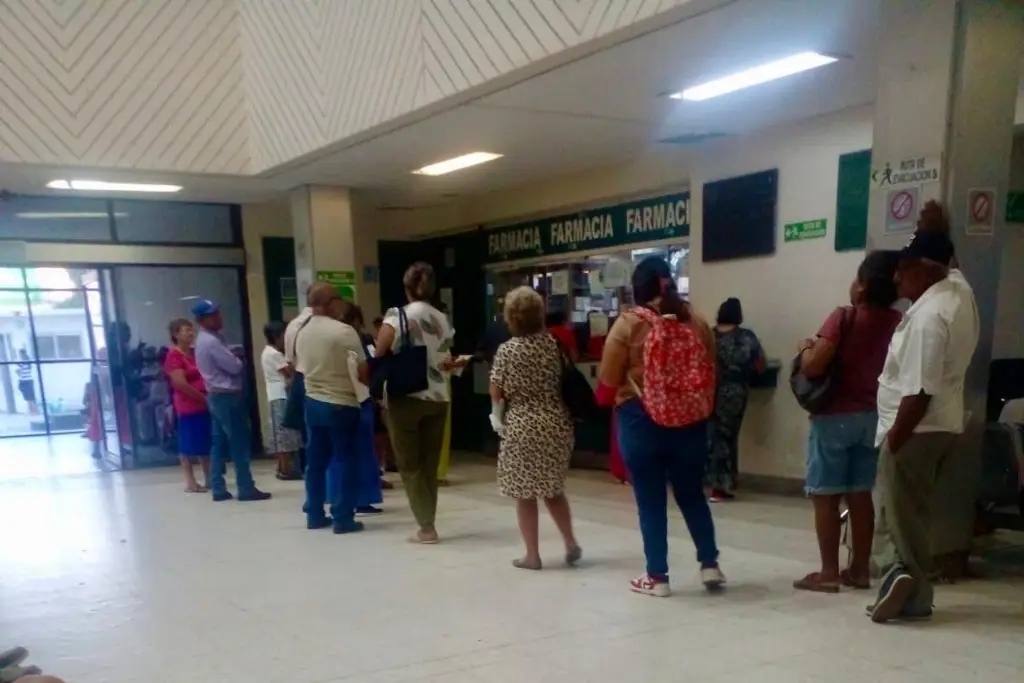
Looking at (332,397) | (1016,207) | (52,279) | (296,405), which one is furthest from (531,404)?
(52,279)

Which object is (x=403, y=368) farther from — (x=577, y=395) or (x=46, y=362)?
(x=46, y=362)

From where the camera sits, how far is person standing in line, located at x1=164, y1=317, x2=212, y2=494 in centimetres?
619

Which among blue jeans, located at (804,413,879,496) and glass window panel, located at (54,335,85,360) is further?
glass window panel, located at (54,335,85,360)

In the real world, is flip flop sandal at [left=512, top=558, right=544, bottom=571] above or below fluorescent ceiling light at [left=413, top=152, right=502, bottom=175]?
below

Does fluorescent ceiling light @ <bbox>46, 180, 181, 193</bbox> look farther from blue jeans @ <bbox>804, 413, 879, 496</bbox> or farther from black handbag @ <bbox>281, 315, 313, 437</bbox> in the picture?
blue jeans @ <bbox>804, 413, 879, 496</bbox>

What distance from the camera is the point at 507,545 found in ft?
14.5

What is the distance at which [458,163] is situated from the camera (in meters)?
6.70

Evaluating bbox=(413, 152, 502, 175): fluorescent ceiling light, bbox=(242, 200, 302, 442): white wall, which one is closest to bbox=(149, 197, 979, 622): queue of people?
bbox=(413, 152, 502, 175): fluorescent ceiling light

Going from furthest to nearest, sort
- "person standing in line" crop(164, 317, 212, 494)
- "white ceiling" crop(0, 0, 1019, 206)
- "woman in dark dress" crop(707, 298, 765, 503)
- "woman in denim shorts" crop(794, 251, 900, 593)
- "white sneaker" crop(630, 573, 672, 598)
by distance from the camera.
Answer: "person standing in line" crop(164, 317, 212, 494) → "woman in dark dress" crop(707, 298, 765, 503) → "white ceiling" crop(0, 0, 1019, 206) → "white sneaker" crop(630, 573, 672, 598) → "woman in denim shorts" crop(794, 251, 900, 593)

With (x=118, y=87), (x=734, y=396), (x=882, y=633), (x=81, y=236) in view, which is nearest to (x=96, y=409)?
(x=81, y=236)

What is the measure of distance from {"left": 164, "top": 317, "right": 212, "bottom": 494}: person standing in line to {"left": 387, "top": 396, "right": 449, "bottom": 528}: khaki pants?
2.48 metres

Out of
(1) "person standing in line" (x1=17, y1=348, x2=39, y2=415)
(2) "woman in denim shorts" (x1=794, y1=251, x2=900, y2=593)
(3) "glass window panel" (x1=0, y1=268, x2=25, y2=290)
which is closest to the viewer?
(2) "woman in denim shorts" (x1=794, y1=251, x2=900, y2=593)

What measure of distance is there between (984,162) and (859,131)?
75.6 inches

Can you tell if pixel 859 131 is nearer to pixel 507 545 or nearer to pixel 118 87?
pixel 507 545
